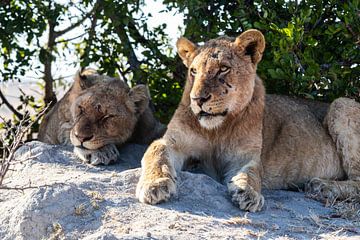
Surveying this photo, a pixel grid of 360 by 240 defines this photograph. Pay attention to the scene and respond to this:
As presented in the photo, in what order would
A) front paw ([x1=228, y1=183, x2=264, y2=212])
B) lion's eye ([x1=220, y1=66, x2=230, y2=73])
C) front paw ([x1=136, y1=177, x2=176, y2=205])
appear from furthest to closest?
lion's eye ([x1=220, y1=66, x2=230, y2=73]) → front paw ([x1=228, y1=183, x2=264, y2=212]) → front paw ([x1=136, y1=177, x2=176, y2=205])

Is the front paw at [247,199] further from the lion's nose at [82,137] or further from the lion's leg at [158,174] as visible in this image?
the lion's nose at [82,137]

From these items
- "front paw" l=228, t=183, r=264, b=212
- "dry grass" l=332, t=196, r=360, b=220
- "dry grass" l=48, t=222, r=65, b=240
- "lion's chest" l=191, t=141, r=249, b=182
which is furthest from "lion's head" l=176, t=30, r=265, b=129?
"dry grass" l=48, t=222, r=65, b=240

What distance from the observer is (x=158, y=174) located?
5.76m

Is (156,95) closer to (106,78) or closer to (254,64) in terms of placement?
(106,78)

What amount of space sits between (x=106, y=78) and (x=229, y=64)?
6.96ft

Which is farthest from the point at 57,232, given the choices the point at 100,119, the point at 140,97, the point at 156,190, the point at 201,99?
the point at 140,97

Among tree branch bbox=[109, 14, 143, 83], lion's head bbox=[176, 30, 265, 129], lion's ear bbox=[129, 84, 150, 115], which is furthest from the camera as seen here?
tree branch bbox=[109, 14, 143, 83]

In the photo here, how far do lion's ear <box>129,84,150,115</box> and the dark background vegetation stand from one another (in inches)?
32.9

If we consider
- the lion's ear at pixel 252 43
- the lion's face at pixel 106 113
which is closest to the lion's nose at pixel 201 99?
the lion's ear at pixel 252 43

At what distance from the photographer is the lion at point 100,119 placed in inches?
281

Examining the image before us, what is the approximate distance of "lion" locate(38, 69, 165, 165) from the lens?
7.14 meters

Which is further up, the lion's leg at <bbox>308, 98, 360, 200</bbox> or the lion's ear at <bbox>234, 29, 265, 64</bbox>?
the lion's ear at <bbox>234, 29, 265, 64</bbox>

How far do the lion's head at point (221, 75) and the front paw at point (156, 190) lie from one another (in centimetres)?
82

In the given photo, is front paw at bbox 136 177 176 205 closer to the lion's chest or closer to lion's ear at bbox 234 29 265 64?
the lion's chest
